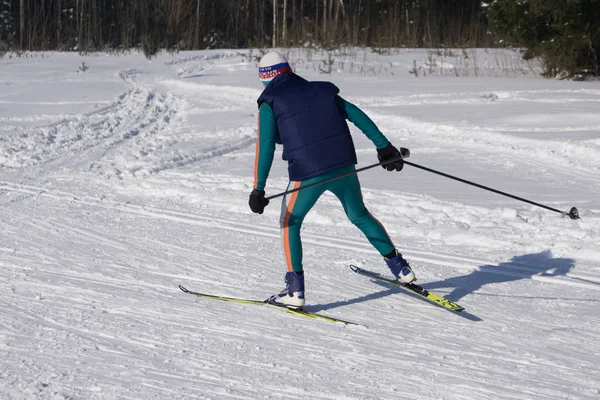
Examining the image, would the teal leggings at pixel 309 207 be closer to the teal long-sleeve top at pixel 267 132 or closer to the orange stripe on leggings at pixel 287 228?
the orange stripe on leggings at pixel 287 228

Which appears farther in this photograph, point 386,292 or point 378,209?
point 378,209

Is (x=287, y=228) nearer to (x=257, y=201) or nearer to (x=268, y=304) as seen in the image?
(x=257, y=201)

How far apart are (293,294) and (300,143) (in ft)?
2.98

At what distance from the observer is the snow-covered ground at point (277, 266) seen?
3.73 metres

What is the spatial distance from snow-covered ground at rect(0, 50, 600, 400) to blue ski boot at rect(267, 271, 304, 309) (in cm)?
8

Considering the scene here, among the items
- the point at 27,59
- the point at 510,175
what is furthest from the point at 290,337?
the point at 27,59

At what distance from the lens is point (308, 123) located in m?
4.54

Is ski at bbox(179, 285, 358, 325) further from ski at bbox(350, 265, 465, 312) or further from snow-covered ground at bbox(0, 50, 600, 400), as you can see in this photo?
ski at bbox(350, 265, 465, 312)

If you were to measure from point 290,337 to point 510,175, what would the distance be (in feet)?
17.6

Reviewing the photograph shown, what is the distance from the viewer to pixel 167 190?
812cm

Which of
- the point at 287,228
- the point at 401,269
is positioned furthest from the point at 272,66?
the point at 401,269

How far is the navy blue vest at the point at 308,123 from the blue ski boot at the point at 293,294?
62cm

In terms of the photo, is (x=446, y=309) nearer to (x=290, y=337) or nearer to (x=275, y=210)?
(x=290, y=337)

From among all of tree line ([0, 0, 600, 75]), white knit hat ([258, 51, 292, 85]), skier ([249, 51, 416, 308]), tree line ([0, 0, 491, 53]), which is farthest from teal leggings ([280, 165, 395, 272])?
tree line ([0, 0, 491, 53])
